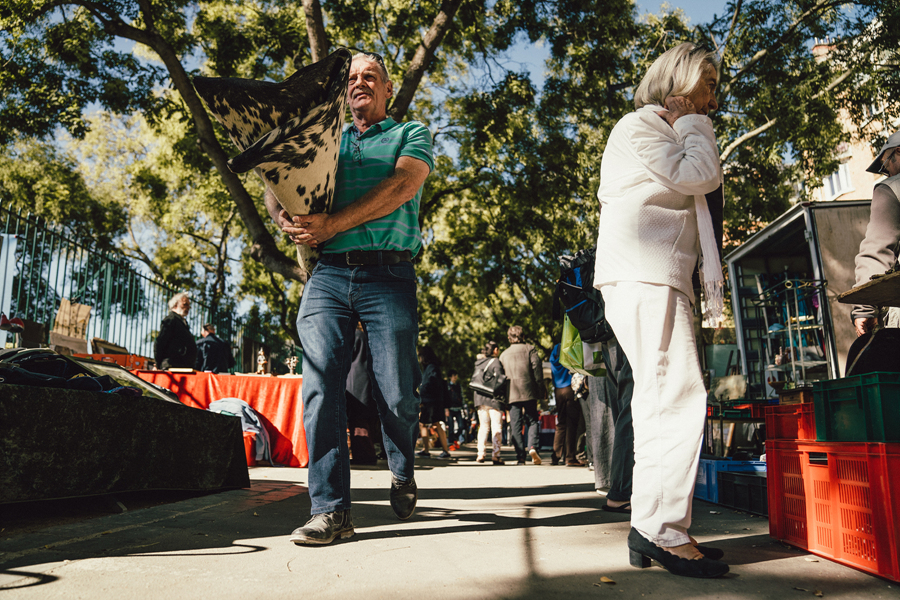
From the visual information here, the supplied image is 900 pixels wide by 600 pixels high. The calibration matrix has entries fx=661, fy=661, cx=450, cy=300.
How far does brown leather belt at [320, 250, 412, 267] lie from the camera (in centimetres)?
320

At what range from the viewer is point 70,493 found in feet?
10.5

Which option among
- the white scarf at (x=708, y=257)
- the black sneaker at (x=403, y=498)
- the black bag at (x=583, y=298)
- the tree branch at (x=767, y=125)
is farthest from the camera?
the tree branch at (x=767, y=125)

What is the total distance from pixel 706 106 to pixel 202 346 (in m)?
10.0

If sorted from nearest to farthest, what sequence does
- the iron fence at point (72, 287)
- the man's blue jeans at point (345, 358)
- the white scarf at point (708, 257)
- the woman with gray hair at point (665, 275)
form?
1. the woman with gray hair at point (665, 275)
2. the white scarf at point (708, 257)
3. the man's blue jeans at point (345, 358)
4. the iron fence at point (72, 287)

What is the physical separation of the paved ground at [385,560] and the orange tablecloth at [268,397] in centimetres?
404

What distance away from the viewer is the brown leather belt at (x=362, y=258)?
10.5ft

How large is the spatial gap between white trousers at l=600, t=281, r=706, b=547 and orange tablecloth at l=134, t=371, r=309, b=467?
239 inches

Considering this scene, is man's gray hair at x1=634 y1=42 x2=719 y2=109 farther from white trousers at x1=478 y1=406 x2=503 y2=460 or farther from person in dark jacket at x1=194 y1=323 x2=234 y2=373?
person in dark jacket at x1=194 y1=323 x2=234 y2=373

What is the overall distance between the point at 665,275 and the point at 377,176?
4.90 feet

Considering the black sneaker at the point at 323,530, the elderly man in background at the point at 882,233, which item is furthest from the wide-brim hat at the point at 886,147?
the black sneaker at the point at 323,530

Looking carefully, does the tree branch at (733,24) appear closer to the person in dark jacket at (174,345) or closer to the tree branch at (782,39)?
the tree branch at (782,39)

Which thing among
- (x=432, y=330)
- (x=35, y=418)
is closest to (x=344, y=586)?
(x=35, y=418)

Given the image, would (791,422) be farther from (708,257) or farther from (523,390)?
(523,390)

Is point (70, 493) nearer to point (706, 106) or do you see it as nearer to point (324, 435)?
point (324, 435)
